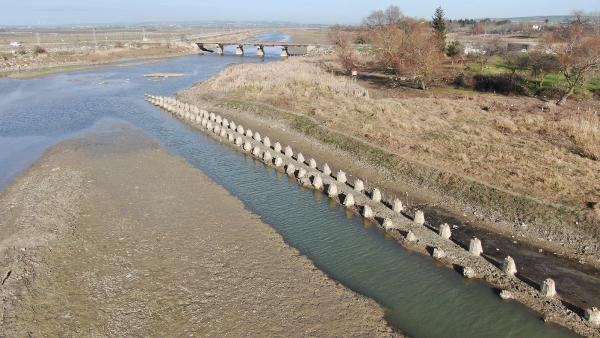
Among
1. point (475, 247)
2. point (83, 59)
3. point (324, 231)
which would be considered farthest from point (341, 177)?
point (83, 59)

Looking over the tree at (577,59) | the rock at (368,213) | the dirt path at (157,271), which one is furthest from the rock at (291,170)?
the tree at (577,59)

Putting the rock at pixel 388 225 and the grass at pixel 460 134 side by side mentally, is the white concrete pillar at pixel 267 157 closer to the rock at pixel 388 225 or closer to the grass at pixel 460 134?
the grass at pixel 460 134

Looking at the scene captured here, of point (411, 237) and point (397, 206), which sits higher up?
point (397, 206)

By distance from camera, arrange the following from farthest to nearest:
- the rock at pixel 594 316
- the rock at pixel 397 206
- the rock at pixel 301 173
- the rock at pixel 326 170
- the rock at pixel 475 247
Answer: the rock at pixel 326 170, the rock at pixel 301 173, the rock at pixel 397 206, the rock at pixel 475 247, the rock at pixel 594 316

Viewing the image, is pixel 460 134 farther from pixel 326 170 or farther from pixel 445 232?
pixel 445 232

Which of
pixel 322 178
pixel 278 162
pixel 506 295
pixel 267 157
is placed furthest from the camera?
pixel 267 157
